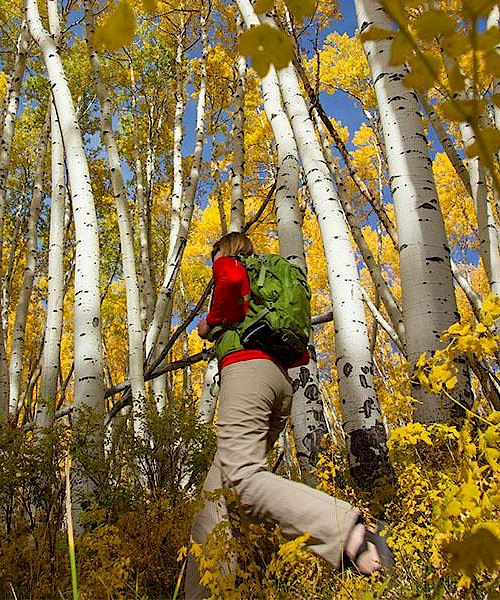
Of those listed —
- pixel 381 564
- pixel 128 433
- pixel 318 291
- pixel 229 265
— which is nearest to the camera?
pixel 381 564

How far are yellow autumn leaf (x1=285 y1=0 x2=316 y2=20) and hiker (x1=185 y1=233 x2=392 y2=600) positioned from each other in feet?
4.83

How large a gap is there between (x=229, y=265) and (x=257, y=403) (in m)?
0.60

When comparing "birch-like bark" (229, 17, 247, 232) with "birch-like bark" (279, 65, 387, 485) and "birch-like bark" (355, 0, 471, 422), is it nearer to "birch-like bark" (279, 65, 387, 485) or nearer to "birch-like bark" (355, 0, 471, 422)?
"birch-like bark" (279, 65, 387, 485)

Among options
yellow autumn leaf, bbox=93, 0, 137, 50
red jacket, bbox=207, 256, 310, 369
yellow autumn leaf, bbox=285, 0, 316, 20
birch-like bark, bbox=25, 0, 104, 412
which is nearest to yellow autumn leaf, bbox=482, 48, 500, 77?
yellow autumn leaf, bbox=285, 0, 316, 20

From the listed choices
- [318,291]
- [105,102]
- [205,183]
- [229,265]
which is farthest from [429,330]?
[318,291]

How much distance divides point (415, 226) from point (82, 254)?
2.61 m

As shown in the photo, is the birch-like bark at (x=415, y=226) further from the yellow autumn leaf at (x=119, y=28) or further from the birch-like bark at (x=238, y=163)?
the birch-like bark at (x=238, y=163)

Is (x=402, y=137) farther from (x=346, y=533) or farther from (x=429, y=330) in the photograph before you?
(x=346, y=533)

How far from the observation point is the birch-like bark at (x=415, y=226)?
110 inches

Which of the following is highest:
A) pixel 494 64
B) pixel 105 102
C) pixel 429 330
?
pixel 105 102

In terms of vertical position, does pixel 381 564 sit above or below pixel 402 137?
below

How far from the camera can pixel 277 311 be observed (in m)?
2.14

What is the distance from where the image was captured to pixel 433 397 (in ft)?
9.12

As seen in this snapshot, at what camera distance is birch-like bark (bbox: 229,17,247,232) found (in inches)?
222
